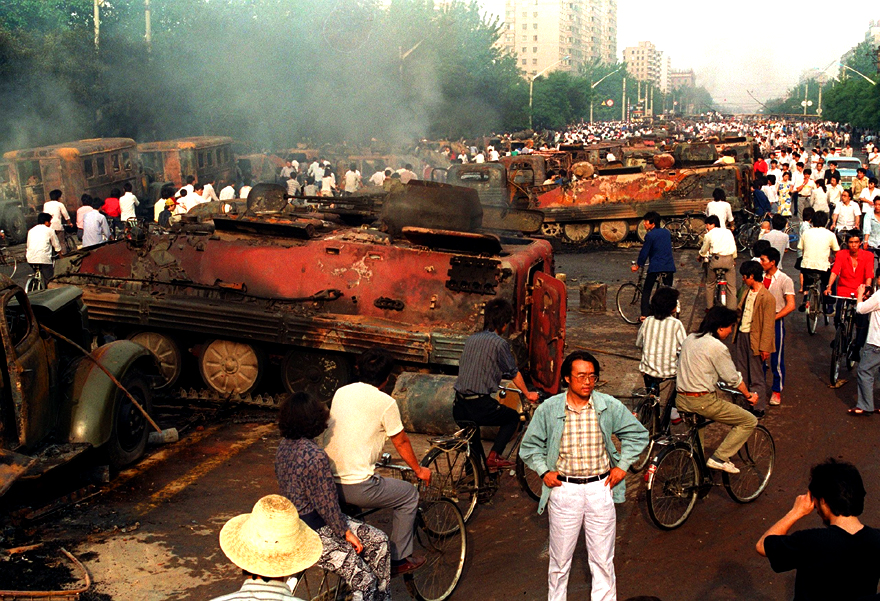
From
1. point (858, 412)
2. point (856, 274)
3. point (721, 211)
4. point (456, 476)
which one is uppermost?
point (721, 211)

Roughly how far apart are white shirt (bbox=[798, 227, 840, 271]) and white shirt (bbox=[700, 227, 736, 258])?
102 cm

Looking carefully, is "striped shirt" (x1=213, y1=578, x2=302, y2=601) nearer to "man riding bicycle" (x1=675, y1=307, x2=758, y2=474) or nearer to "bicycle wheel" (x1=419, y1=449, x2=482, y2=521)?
"bicycle wheel" (x1=419, y1=449, x2=482, y2=521)

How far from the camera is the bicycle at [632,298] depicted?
1520 centimetres

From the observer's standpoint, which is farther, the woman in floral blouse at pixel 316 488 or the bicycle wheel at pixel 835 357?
the bicycle wheel at pixel 835 357

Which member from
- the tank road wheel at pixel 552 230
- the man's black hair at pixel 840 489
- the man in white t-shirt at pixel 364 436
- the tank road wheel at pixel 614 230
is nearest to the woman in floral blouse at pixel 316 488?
the man in white t-shirt at pixel 364 436

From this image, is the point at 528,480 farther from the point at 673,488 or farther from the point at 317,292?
the point at 317,292

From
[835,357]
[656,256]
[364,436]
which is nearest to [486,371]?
[364,436]

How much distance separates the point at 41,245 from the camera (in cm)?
1473

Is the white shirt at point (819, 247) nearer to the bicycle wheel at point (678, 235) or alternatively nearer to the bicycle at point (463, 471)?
the bicycle at point (463, 471)

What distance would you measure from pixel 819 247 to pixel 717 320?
6.97m

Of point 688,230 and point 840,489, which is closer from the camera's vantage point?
point 840,489

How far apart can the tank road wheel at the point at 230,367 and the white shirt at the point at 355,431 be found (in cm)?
542

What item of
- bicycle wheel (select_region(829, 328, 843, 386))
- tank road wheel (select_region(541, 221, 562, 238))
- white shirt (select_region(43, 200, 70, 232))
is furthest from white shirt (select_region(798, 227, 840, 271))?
white shirt (select_region(43, 200, 70, 232))

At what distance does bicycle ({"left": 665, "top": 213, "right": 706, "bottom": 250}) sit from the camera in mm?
23438
